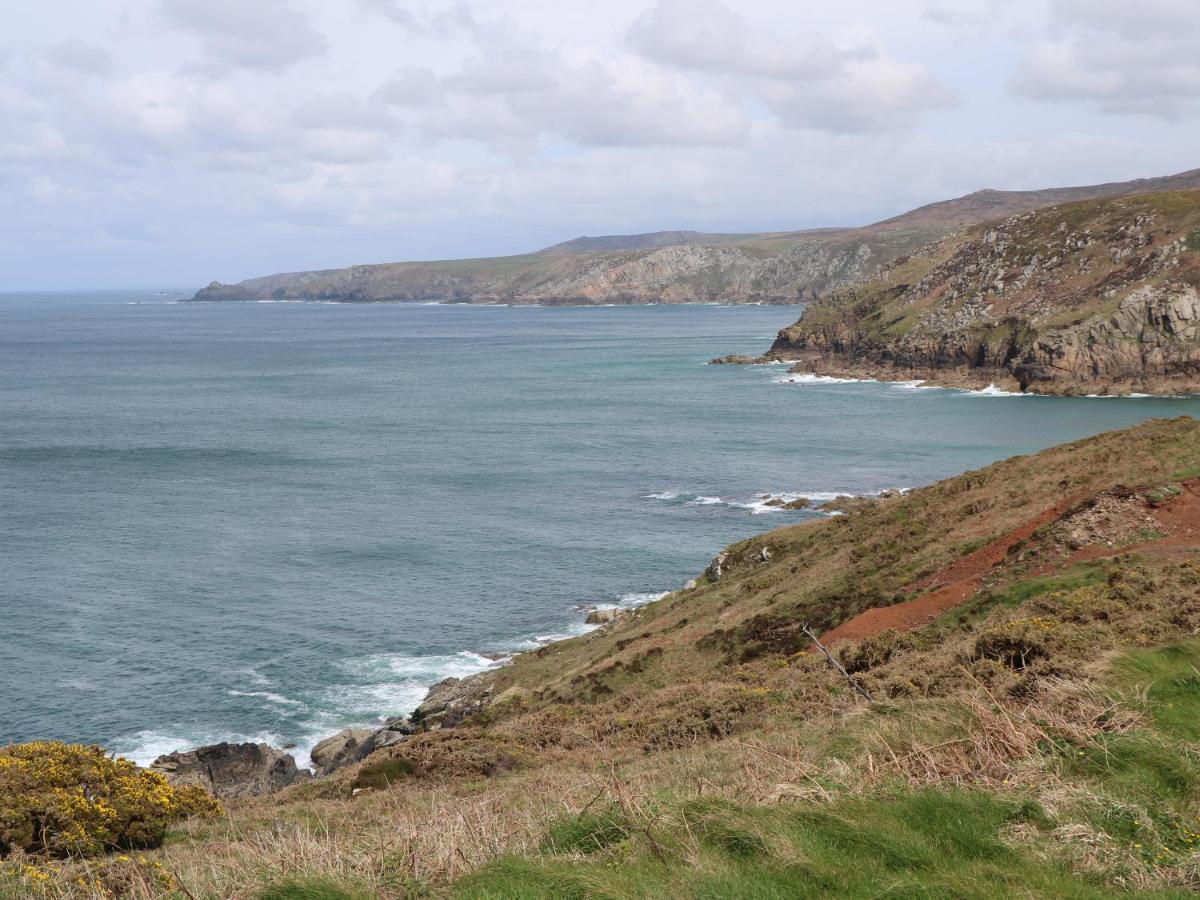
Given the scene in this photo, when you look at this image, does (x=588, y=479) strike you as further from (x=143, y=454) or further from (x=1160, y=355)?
(x=1160, y=355)

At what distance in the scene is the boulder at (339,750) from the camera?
33438mm

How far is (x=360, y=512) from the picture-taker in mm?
67000

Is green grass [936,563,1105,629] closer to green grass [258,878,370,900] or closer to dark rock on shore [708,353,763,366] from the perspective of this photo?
green grass [258,878,370,900]

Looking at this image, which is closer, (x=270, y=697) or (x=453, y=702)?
(x=453, y=702)

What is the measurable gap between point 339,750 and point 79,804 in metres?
17.9

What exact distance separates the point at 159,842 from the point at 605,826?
9.90m

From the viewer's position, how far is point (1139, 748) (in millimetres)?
12258

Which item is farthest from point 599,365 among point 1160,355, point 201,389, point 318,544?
point 318,544

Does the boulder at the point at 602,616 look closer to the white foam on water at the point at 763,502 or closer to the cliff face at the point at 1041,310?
the white foam on water at the point at 763,502

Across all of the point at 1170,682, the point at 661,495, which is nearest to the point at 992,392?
the point at 661,495

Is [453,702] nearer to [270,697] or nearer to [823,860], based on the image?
[270,697]

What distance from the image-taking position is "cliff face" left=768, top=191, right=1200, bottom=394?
11806cm

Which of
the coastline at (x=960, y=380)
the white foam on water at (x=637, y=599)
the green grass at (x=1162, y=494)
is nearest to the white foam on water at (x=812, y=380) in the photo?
the coastline at (x=960, y=380)

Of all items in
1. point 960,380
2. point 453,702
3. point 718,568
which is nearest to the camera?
point 453,702
